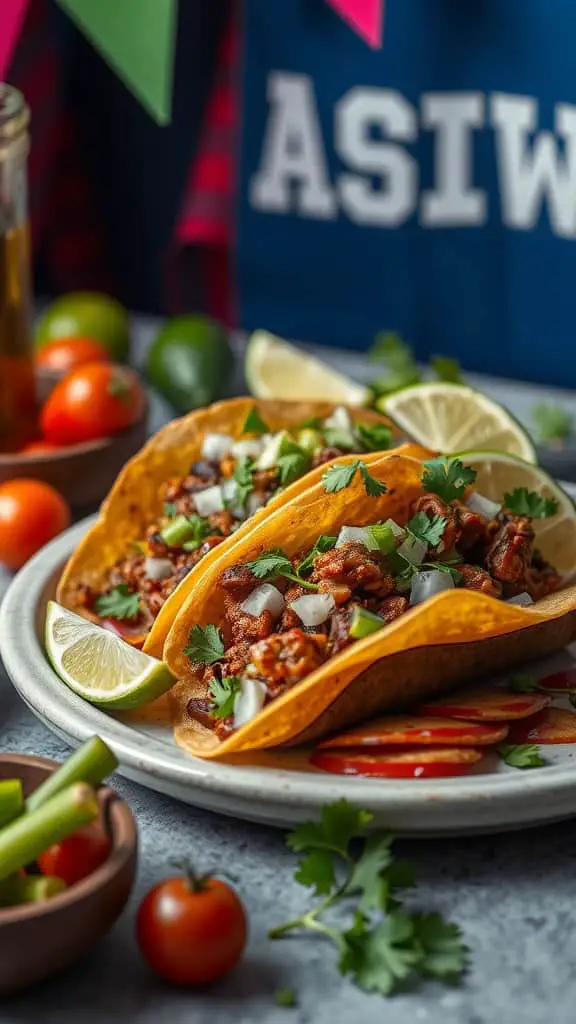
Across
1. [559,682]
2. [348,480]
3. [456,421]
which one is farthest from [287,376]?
[559,682]

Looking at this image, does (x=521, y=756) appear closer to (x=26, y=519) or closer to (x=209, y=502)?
(x=209, y=502)

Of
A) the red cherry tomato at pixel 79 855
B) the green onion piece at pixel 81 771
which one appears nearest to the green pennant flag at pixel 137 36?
the green onion piece at pixel 81 771

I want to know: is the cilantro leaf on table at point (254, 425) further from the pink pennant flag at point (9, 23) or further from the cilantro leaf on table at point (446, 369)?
the pink pennant flag at point (9, 23)

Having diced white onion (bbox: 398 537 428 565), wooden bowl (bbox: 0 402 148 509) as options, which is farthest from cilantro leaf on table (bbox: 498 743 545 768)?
wooden bowl (bbox: 0 402 148 509)

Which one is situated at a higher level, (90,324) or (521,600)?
(521,600)

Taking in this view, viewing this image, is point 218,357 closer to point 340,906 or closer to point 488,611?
point 488,611
